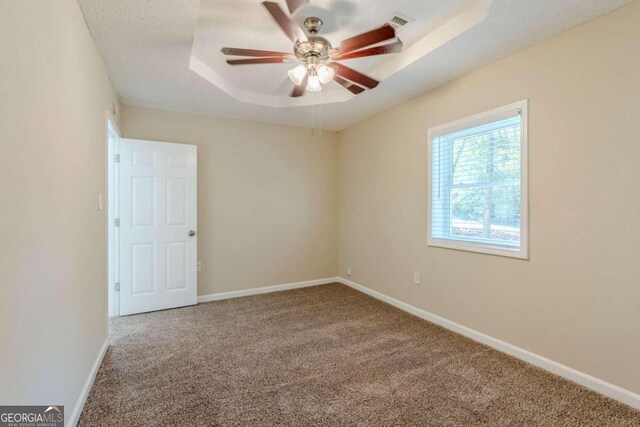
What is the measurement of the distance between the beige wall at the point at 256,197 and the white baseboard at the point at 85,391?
5.33 feet

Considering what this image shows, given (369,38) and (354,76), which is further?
(354,76)

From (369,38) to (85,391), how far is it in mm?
2825

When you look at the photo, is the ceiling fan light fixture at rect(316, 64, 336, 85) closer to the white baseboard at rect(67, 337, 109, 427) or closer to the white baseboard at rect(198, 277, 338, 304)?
the white baseboard at rect(67, 337, 109, 427)

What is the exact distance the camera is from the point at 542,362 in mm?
2340

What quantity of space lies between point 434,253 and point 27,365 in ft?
10.3

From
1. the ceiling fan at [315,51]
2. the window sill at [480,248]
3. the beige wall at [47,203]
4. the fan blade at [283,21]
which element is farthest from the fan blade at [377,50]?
the window sill at [480,248]

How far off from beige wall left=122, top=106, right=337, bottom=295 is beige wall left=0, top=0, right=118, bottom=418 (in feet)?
5.82

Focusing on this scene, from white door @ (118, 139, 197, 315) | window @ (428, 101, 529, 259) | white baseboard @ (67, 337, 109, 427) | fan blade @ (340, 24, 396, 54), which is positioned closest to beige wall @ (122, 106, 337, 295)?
white door @ (118, 139, 197, 315)

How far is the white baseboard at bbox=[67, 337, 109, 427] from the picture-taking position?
170cm

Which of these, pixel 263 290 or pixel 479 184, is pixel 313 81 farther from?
pixel 263 290

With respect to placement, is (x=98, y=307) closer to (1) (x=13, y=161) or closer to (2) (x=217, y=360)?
(2) (x=217, y=360)

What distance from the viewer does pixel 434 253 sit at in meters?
3.28

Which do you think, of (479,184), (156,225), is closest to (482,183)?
(479,184)

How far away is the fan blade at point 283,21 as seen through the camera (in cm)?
162
